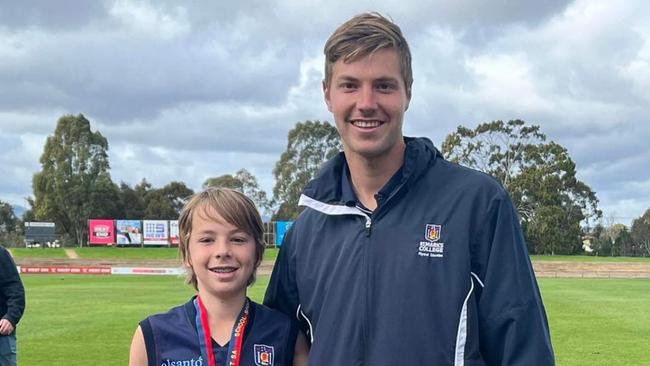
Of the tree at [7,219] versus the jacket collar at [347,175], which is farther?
the tree at [7,219]

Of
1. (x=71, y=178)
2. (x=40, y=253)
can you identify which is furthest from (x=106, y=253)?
(x=71, y=178)

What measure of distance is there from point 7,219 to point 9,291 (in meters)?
87.3

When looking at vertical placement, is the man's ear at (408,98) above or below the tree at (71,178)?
below

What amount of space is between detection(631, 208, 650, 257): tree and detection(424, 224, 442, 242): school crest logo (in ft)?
274

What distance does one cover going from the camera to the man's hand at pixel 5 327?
704 cm

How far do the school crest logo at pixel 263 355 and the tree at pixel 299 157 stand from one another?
232ft

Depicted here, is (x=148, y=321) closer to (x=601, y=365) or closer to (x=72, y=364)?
(x=72, y=364)

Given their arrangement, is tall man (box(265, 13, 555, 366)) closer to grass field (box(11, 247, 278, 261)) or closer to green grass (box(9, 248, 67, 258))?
grass field (box(11, 247, 278, 261))

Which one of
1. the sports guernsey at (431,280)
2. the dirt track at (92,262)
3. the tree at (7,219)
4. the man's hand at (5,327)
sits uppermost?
the tree at (7,219)

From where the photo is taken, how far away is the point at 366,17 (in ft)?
9.66

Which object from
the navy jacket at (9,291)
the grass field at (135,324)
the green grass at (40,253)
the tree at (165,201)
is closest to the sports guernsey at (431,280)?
the navy jacket at (9,291)

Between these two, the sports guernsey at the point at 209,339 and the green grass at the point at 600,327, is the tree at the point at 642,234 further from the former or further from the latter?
the sports guernsey at the point at 209,339

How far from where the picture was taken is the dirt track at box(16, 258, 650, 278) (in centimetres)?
4590

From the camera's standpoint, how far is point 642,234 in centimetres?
8325
